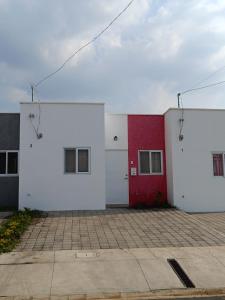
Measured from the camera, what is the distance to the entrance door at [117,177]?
47.3 feet

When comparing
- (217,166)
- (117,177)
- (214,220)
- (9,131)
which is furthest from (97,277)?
(217,166)

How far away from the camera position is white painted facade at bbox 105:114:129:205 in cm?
1445

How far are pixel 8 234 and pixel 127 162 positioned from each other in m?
7.19

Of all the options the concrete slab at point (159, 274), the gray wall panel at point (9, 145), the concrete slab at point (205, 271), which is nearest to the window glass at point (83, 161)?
the gray wall panel at point (9, 145)

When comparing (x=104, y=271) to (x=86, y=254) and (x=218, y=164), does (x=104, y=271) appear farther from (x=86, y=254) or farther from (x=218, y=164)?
(x=218, y=164)

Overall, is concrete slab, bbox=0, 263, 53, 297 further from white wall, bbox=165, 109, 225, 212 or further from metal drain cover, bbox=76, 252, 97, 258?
white wall, bbox=165, 109, 225, 212

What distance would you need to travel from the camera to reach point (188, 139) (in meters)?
14.0

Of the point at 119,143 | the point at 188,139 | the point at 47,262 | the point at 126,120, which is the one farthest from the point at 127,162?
the point at 47,262

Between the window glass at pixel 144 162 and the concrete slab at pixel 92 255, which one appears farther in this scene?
the window glass at pixel 144 162

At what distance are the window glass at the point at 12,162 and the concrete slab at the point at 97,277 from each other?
26.2 feet

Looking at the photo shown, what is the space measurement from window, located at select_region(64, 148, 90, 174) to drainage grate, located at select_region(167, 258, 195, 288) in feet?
22.7

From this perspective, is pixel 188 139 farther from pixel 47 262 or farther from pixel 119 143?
pixel 47 262

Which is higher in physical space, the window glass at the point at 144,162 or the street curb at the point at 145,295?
the window glass at the point at 144,162

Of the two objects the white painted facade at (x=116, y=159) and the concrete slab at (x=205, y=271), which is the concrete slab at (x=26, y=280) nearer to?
the concrete slab at (x=205, y=271)
